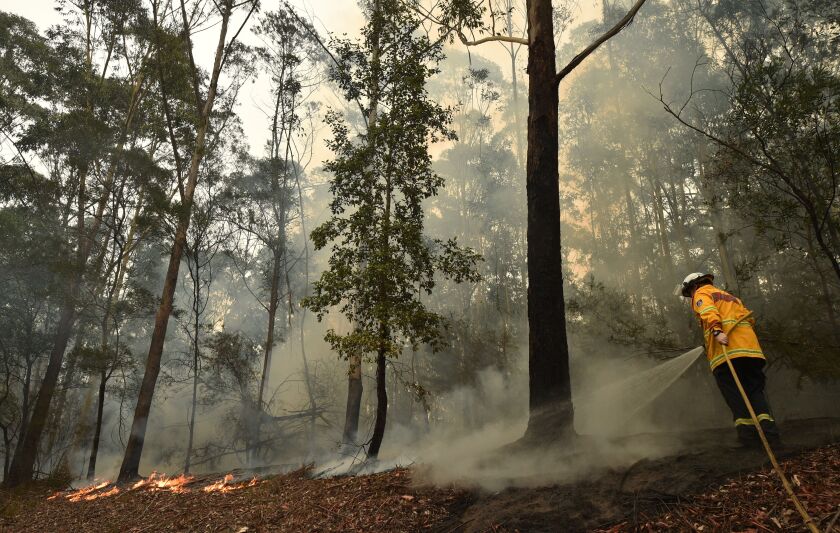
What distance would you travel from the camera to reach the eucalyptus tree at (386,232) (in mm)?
7180

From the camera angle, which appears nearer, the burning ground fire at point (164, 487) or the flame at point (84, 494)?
the burning ground fire at point (164, 487)

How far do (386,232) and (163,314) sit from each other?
28.9 ft

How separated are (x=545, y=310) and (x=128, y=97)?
1926 cm

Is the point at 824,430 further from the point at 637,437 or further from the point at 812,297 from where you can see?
the point at 812,297

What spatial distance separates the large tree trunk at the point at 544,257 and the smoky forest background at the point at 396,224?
1.05ft

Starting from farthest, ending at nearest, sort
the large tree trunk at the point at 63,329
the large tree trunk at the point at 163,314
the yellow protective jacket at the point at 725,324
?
1. the large tree trunk at the point at 63,329
2. the large tree trunk at the point at 163,314
3. the yellow protective jacket at the point at 725,324

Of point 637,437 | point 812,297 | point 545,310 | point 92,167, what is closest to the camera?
point 637,437

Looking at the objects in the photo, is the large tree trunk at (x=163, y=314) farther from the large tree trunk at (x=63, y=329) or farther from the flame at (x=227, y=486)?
the flame at (x=227, y=486)

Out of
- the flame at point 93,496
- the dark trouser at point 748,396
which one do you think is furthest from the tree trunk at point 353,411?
the dark trouser at point 748,396

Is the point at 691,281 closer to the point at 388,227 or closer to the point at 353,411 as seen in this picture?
the point at 388,227

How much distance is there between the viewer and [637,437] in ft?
16.3

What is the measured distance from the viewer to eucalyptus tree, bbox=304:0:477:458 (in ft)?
23.6

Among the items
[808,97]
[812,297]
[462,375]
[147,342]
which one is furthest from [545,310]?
[147,342]

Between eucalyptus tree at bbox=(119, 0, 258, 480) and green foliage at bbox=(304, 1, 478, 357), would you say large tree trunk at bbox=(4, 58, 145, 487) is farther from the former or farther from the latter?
green foliage at bbox=(304, 1, 478, 357)
